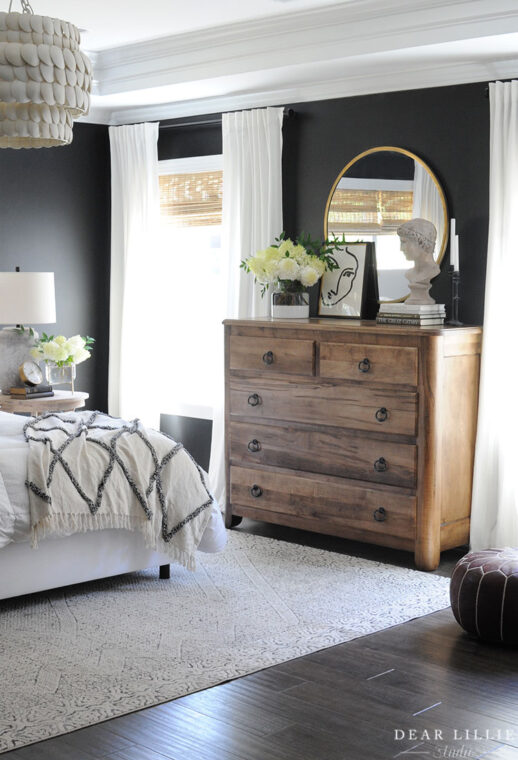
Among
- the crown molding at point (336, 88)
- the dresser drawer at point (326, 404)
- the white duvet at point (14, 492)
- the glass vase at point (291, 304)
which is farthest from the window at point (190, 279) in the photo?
the white duvet at point (14, 492)

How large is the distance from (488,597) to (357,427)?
134 cm

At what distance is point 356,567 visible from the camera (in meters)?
4.59

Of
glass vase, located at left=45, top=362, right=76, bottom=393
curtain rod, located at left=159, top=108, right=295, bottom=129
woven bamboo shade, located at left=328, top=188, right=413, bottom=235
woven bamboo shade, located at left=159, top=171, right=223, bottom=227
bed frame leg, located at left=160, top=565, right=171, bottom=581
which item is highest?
curtain rod, located at left=159, top=108, right=295, bottom=129

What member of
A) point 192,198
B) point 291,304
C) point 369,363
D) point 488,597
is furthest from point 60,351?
point 488,597

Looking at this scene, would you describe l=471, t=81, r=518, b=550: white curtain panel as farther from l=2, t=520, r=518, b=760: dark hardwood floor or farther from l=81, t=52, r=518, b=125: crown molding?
l=2, t=520, r=518, b=760: dark hardwood floor

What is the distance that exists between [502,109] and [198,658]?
286cm

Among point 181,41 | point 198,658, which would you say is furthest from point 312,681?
point 181,41

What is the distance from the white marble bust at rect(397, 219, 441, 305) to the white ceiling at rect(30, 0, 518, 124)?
0.78 m

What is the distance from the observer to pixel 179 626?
12.3ft

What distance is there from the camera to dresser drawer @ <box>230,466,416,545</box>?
4.56 metres

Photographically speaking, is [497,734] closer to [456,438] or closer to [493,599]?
[493,599]

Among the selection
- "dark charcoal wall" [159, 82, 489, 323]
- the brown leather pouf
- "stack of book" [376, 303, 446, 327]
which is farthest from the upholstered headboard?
the brown leather pouf

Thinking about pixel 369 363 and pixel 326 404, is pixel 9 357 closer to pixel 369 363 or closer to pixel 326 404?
pixel 326 404

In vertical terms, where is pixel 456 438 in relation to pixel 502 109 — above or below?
below
